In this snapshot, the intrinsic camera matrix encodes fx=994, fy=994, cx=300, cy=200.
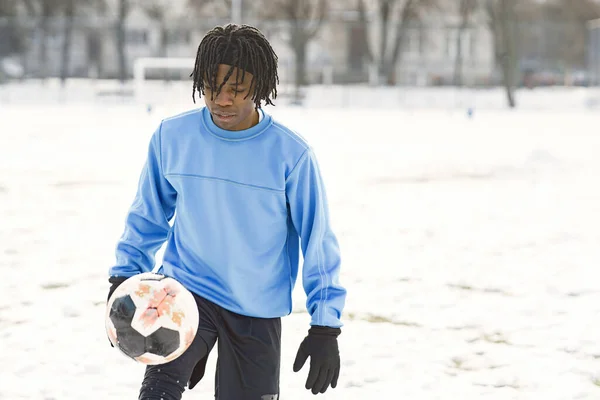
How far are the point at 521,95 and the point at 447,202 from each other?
28.3m

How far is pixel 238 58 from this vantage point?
108 inches

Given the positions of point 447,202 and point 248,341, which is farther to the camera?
point 447,202

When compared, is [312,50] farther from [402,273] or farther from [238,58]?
[238,58]

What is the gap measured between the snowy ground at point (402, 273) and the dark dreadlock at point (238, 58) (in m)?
1.56

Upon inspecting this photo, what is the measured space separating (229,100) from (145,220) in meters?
0.47

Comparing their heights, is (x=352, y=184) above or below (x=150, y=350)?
below

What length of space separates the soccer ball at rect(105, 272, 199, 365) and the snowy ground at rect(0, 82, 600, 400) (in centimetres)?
127

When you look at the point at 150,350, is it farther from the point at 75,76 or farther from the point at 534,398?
the point at 75,76

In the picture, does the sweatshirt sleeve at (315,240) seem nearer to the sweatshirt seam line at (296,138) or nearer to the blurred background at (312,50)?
the sweatshirt seam line at (296,138)

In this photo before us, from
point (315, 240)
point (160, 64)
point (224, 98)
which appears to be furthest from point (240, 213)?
point (160, 64)

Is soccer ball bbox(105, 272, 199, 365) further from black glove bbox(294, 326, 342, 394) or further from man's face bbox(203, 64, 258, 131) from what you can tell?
man's face bbox(203, 64, 258, 131)

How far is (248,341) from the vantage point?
287 cm

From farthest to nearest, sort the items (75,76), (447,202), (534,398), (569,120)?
(75,76) → (569,120) → (447,202) → (534,398)

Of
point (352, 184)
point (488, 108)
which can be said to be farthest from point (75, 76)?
point (352, 184)
